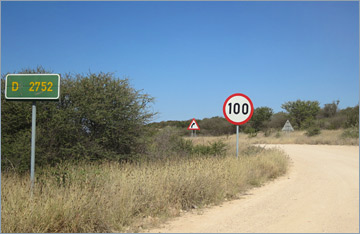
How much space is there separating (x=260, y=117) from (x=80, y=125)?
213ft

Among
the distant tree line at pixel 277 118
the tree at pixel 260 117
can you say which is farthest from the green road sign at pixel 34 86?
the tree at pixel 260 117

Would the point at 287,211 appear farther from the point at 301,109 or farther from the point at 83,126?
the point at 301,109

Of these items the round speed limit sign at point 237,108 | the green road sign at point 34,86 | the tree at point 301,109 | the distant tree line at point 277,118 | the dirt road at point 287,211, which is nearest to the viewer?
the dirt road at point 287,211

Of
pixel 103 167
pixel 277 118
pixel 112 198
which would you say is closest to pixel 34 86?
pixel 112 198

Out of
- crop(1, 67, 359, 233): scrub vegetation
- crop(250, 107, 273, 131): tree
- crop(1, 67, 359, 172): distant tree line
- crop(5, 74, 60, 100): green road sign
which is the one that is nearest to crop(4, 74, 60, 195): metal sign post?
crop(5, 74, 60, 100): green road sign

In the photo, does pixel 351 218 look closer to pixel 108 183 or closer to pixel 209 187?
pixel 209 187

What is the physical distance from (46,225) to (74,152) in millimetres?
7052

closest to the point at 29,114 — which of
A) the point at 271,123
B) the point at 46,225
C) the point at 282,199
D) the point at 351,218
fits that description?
the point at 46,225

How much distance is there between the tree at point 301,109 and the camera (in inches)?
2768

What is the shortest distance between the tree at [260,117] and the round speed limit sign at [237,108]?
61675 millimetres

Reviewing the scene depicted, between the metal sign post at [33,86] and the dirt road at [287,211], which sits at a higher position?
the metal sign post at [33,86]

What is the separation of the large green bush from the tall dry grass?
3738 mm

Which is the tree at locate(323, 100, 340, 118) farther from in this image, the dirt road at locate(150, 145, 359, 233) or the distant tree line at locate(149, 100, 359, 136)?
the dirt road at locate(150, 145, 359, 233)

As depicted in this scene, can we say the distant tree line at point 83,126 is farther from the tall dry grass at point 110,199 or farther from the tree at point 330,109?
the tree at point 330,109
